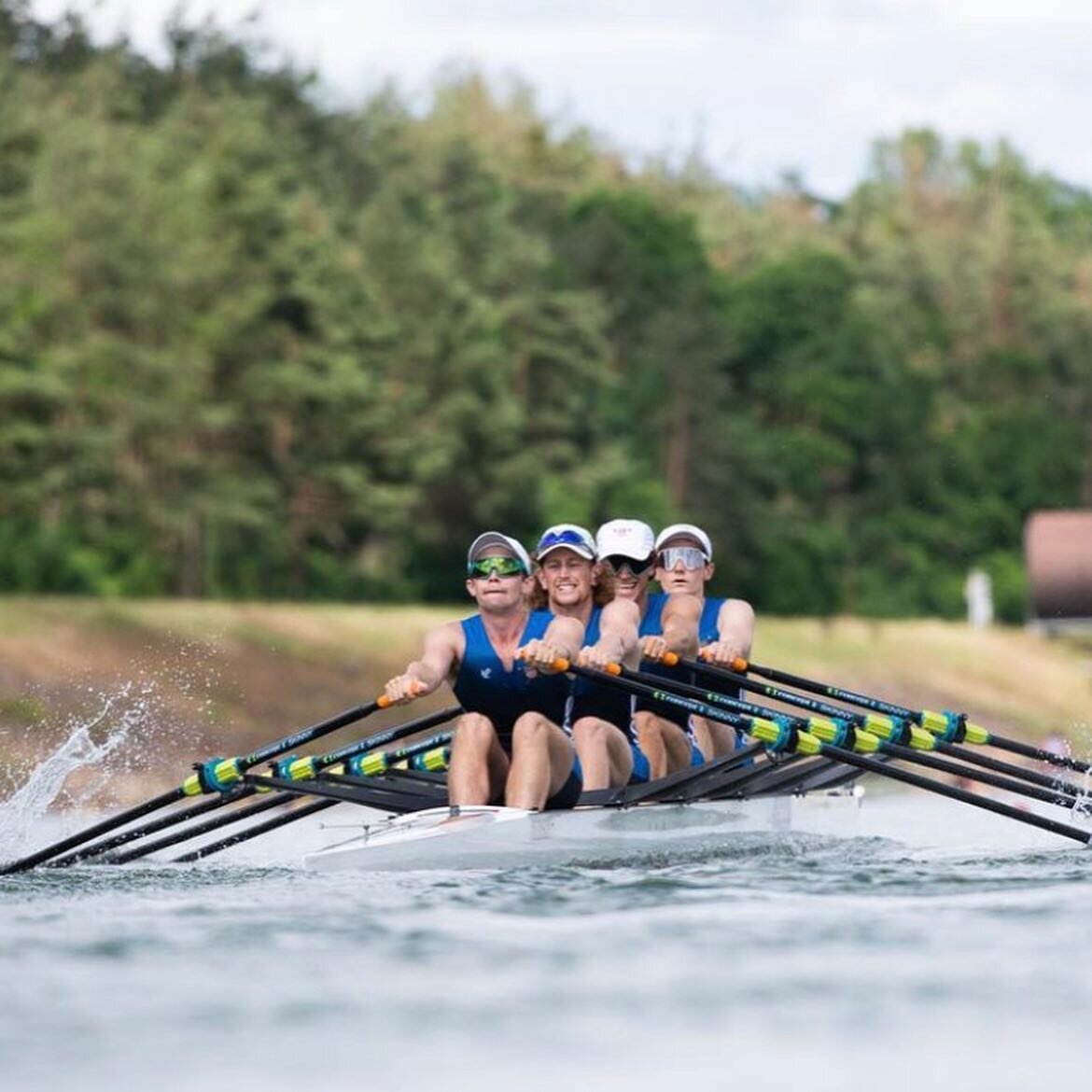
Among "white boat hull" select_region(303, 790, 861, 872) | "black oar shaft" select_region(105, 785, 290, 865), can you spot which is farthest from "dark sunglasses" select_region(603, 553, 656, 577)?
"black oar shaft" select_region(105, 785, 290, 865)

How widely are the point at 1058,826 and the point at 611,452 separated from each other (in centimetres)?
4285

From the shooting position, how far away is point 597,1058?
8234mm

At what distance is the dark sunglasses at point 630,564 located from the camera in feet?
46.6

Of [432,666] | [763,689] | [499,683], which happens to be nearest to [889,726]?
[763,689]

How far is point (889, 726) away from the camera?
13914 millimetres

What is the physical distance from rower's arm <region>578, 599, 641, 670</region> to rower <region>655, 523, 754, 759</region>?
1.07 metres

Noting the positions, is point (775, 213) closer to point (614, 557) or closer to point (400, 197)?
point (400, 197)

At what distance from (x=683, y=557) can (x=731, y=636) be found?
50 centimetres

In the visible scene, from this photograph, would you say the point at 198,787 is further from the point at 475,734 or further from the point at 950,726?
the point at 950,726

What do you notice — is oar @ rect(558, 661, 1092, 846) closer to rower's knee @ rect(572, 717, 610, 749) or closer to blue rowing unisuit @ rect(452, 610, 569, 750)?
rower's knee @ rect(572, 717, 610, 749)

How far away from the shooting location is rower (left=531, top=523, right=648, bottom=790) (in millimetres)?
12992

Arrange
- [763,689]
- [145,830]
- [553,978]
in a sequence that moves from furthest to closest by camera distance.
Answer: [763,689] → [145,830] → [553,978]

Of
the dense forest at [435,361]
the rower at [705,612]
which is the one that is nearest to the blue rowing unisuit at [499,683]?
the rower at [705,612]

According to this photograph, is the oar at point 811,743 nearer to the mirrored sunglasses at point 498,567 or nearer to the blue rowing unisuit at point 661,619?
the mirrored sunglasses at point 498,567
